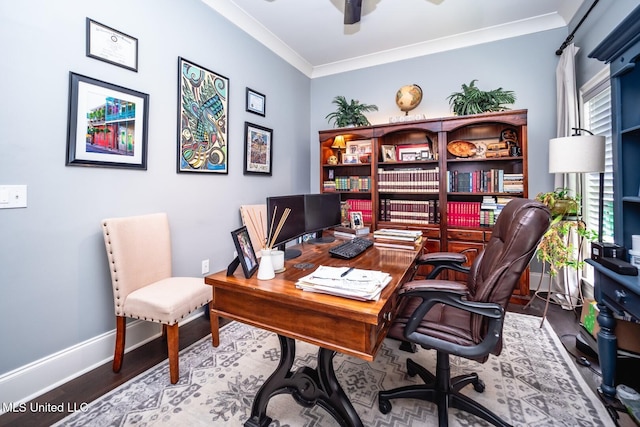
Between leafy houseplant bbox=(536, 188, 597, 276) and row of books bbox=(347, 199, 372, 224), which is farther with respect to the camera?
row of books bbox=(347, 199, 372, 224)

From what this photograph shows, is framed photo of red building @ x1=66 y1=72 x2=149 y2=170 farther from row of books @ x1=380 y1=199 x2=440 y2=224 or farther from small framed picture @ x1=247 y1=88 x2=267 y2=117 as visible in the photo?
row of books @ x1=380 y1=199 x2=440 y2=224

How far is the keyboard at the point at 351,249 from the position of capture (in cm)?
169

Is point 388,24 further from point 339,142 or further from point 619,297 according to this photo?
point 619,297

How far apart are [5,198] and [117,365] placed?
1145 millimetres

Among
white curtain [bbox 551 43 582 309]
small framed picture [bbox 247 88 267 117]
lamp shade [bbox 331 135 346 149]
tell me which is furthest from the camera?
lamp shade [bbox 331 135 346 149]

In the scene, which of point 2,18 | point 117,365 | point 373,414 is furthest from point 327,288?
point 2,18

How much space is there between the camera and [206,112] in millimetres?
2557

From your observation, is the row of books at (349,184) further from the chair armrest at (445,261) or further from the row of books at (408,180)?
the chair armrest at (445,261)

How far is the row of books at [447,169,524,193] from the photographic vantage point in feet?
9.61

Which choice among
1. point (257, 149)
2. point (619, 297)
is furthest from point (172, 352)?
point (619, 297)

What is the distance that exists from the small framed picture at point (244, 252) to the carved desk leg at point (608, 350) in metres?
1.89

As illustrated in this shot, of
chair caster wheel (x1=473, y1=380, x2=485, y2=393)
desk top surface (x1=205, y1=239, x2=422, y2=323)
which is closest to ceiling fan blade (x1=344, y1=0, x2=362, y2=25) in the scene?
desk top surface (x1=205, y1=239, x2=422, y2=323)

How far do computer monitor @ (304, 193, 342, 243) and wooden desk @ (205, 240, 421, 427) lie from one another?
0.58 meters

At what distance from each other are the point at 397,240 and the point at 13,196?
233 cm
